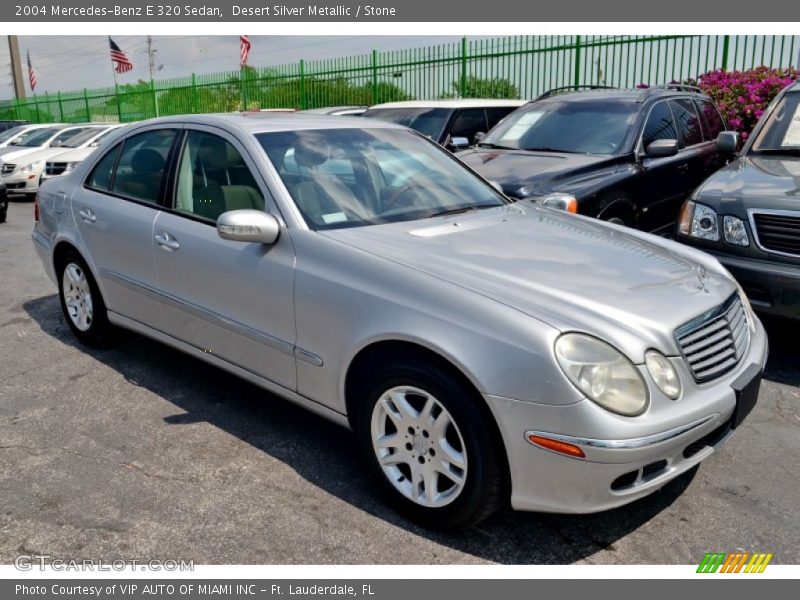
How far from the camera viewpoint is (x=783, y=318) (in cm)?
452

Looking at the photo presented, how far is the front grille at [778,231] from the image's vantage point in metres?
4.55

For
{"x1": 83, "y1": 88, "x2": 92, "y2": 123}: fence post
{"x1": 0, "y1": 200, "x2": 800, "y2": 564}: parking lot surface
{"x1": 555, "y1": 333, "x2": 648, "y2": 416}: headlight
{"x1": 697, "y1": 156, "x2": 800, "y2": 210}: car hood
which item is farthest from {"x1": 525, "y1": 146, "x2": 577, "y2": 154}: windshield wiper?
{"x1": 83, "y1": 88, "x2": 92, "y2": 123}: fence post

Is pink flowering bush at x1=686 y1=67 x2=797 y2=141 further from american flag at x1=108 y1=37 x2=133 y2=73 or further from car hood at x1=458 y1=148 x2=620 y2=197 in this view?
american flag at x1=108 y1=37 x2=133 y2=73

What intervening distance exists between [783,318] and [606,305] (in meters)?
2.32

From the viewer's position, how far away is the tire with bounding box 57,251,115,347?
4.96 metres

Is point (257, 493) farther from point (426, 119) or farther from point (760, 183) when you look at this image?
point (426, 119)

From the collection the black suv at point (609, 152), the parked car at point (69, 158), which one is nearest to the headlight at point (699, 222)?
the black suv at point (609, 152)

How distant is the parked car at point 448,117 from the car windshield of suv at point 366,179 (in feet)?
15.3

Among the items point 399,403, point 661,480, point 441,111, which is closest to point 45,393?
point 399,403

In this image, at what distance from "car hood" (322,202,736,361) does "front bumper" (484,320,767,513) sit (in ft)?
0.81

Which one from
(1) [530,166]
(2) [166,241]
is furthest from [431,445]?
(1) [530,166]

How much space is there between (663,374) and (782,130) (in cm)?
419

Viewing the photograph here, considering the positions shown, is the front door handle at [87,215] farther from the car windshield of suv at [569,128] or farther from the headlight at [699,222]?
the car windshield of suv at [569,128]

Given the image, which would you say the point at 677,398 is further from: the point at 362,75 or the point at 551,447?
the point at 362,75
